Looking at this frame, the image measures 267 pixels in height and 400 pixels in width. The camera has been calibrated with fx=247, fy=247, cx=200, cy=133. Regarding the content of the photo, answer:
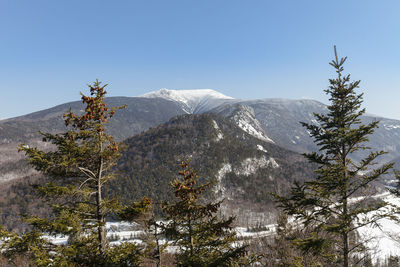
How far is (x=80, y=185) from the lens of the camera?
10688 millimetres

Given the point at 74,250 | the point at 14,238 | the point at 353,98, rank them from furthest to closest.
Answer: the point at 353,98 → the point at 74,250 → the point at 14,238

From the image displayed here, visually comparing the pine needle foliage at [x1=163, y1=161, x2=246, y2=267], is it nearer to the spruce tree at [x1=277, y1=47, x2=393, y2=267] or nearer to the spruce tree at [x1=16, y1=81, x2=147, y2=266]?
the spruce tree at [x1=16, y1=81, x2=147, y2=266]

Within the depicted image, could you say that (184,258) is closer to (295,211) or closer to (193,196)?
(193,196)

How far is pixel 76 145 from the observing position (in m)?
10.8

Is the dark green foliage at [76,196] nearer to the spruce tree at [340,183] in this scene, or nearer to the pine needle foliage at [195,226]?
the pine needle foliage at [195,226]

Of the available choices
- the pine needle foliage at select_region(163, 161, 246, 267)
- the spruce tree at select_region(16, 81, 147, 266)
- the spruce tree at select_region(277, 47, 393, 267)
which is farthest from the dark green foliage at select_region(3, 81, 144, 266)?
the spruce tree at select_region(277, 47, 393, 267)

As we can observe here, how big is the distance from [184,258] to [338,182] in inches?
334

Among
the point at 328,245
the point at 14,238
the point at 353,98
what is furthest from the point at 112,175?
the point at 353,98

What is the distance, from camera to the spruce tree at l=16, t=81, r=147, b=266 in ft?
33.3

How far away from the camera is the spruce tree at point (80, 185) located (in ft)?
33.3

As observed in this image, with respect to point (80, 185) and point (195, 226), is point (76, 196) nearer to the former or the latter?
point (80, 185)

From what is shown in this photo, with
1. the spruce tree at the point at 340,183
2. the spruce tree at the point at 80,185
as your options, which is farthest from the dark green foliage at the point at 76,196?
the spruce tree at the point at 340,183

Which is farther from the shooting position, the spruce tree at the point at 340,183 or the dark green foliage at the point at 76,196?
the spruce tree at the point at 340,183

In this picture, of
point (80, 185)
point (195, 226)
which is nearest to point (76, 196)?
point (80, 185)
